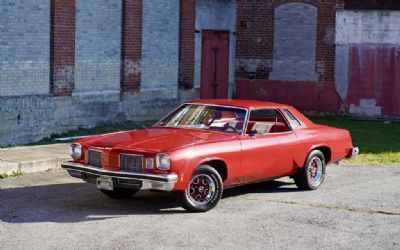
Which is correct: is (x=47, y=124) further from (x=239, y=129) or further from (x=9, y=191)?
(x=239, y=129)

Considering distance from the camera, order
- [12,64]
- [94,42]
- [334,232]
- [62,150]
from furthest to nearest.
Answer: [94,42], [12,64], [62,150], [334,232]

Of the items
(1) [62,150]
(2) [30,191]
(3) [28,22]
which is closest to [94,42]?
(3) [28,22]

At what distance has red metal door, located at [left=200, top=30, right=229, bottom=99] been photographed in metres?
22.5

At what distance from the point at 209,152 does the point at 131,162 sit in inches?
39.8

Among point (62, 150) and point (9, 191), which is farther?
point (62, 150)

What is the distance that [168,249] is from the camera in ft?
25.0

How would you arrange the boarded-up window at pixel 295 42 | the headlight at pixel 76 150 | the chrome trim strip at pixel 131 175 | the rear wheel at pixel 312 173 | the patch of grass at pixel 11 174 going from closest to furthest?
the chrome trim strip at pixel 131 175 < the headlight at pixel 76 150 < the rear wheel at pixel 312 173 < the patch of grass at pixel 11 174 < the boarded-up window at pixel 295 42

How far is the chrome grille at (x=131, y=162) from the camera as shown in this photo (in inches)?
364

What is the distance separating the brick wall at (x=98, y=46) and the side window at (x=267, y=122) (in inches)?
290

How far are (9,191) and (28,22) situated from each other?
19.8 feet

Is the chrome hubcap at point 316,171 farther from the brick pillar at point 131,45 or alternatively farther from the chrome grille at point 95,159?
the brick pillar at point 131,45

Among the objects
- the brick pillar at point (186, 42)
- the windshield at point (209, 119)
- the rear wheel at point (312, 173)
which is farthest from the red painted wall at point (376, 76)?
the windshield at point (209, 119)

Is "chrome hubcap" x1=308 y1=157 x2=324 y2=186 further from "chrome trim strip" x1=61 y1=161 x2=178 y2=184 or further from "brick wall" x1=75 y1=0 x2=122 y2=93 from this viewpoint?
"brick wall" x1=75 y1=0 x2=122 y2=93

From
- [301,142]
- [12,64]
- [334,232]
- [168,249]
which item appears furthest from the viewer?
[12,64]
